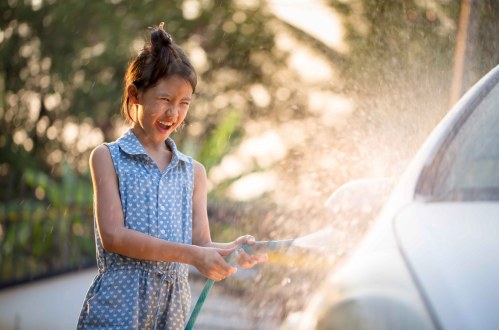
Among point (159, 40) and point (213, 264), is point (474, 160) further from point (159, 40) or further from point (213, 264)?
point (159, 40)

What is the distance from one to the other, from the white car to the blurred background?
5.39 metres

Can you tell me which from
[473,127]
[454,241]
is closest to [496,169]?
[473,127]

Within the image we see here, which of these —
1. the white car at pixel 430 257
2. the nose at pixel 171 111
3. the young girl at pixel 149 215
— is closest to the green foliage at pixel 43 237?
the young girl at pixel 149 215

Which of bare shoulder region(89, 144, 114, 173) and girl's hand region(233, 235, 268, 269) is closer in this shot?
girl's hand region(233, 235, 268, 269)

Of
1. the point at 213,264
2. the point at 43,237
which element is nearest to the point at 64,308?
the point at 43,237

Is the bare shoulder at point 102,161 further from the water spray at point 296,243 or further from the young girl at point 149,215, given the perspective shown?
the water spray at point 296,243

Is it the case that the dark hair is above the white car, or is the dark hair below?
above

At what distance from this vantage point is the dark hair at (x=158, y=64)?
2.49 meters

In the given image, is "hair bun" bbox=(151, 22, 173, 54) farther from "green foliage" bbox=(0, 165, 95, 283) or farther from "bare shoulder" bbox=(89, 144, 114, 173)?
"green foliage" bbox=(0, 165, 95, 283)

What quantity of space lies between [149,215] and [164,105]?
0.30m

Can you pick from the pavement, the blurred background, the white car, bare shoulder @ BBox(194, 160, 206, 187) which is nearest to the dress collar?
bare shoulder @ BBox(194, 160, 206, 187)

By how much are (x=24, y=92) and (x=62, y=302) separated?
8584 millimetres

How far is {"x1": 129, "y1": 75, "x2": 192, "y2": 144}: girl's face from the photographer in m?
2.45

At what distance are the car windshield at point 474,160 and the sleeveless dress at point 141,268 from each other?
79 cm
